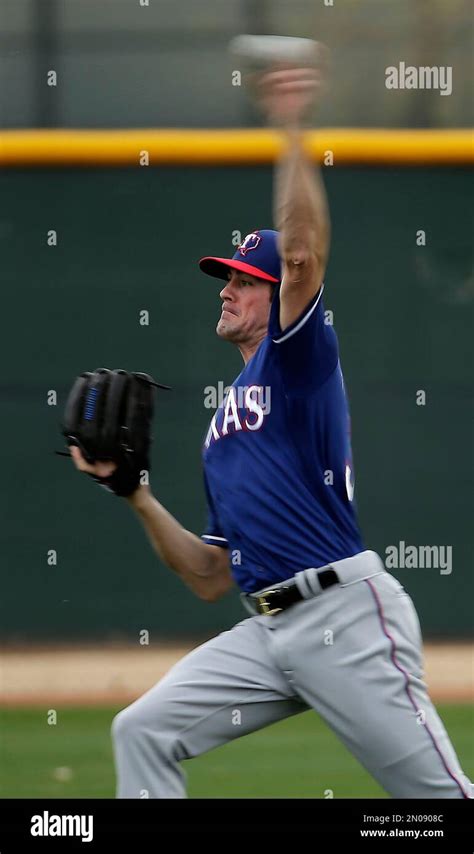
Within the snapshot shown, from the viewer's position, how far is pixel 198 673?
337cm

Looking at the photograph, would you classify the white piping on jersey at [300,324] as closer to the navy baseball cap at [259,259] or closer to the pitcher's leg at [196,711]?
the navy baseball cap at [259,259]

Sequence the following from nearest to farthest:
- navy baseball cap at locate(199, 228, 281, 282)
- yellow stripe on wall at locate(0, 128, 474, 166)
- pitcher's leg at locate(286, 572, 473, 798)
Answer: pitcher's leg at locate(286, 572, 473, 798) → navy baseball cap at locate(199, 228, 281, 282) → yellow stripe on wall at locate(0, 128, 474, 166)

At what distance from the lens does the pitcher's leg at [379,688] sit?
313 centimetres

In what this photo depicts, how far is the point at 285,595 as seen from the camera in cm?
336

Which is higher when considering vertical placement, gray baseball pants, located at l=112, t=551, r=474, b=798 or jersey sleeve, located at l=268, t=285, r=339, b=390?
jersey sleeve, located at l=268, t=285, r=339, b=390

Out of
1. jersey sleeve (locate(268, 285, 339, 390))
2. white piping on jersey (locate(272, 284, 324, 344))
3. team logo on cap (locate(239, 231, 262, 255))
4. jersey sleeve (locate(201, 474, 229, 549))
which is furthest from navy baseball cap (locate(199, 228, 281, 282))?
jersey sleeve (locate(201, 474, 229, 549))

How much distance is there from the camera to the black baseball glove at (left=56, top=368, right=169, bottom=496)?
3576 mm

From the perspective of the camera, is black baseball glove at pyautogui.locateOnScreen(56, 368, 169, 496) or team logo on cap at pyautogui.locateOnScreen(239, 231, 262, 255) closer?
black baseball glove at pyautogui.locateOnScreen(56, 368, 169, 496)

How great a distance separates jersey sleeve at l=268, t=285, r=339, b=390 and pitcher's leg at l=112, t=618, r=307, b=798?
2.07 feet

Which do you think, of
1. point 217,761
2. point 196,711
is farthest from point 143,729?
point 217,761

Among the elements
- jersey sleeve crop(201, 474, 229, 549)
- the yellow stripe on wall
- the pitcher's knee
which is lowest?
the pitcher's knee

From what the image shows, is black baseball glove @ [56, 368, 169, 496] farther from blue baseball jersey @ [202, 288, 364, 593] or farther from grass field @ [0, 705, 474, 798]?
grass field @ [0, 705, 474, 798]

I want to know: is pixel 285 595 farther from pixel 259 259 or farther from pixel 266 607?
pixel 259 259
